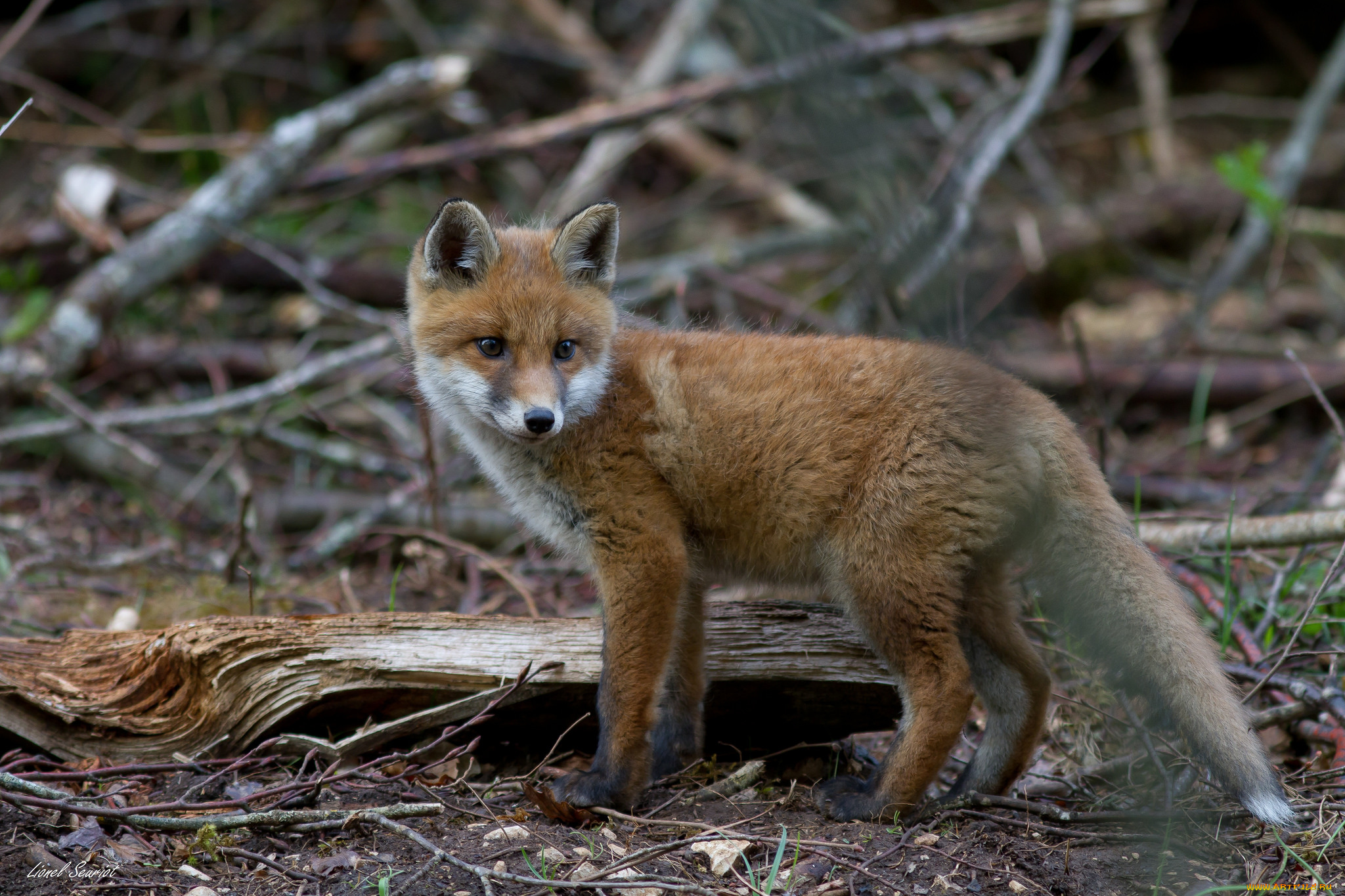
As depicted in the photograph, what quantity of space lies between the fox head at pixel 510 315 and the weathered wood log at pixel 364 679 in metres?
1.02

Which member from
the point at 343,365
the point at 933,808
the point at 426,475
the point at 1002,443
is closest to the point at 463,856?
the point at 933,808

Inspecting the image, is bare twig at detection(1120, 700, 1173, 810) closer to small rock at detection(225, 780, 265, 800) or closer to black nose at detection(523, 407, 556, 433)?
black nose at detection(523, 407, 556, 433)

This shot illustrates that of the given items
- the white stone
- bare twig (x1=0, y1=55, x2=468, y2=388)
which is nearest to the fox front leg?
bare twig (x1=0, y1=55, x2=468, y2=388)

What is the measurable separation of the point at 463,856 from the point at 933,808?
6.33ft

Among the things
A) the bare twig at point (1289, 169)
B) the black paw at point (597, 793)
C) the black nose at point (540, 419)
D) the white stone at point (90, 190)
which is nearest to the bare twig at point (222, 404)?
the white stone at point (90, 190)

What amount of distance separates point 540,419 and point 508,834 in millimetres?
1586

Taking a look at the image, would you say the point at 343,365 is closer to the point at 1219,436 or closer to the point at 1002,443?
the point at 1002,443

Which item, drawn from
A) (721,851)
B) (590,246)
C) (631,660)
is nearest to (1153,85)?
(590,246)

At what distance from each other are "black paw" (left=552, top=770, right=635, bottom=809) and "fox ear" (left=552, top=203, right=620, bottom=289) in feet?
7.35

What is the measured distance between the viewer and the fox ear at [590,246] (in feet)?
15.2

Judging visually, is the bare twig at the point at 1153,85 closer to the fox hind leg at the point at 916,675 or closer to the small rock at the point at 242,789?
the fox hind leg at the point at 916,675

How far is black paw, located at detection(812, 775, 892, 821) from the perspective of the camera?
4066 millimetres

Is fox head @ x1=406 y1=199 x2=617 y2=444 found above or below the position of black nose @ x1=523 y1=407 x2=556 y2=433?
above

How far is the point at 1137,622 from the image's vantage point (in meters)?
3.72
